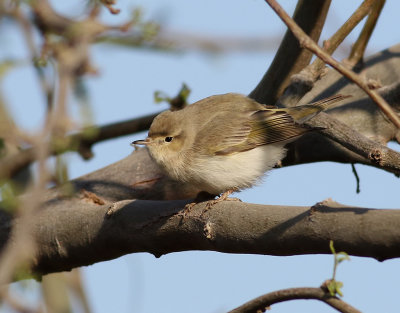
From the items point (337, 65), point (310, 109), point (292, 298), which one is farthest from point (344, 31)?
point (292, 298)

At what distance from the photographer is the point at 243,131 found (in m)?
5.14

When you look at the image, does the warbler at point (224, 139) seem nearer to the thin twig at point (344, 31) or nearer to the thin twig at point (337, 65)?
the thin twig at point (344, 31)

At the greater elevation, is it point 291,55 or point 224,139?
point 291,55

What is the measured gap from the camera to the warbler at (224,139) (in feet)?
15.9

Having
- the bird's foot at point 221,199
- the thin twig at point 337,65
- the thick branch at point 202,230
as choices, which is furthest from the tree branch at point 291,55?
the thin twig at point 337,65

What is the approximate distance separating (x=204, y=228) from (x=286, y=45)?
1905 mm

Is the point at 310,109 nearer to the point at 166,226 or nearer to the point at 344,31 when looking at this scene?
the point at 344,31

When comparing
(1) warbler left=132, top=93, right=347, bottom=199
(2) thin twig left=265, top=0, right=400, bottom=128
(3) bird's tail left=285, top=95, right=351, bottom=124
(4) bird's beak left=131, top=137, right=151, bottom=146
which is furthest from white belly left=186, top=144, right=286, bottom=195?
(2) thin twig left=265, top=0, right=400, bottom=128

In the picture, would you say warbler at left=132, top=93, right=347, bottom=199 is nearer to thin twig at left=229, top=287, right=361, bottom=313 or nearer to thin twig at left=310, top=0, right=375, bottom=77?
thin twig at left=310, top=0, right=375, bottom=77

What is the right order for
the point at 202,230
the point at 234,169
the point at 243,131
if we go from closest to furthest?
1. the point at 202,230
2. the point at 234,169
3. the point at 243,131

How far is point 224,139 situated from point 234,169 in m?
0.29

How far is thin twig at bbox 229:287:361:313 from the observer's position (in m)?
2.54

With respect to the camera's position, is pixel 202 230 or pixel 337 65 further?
pixel 202 230

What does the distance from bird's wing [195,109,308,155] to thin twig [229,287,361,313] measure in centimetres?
211
